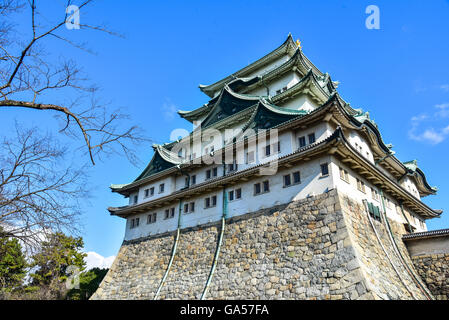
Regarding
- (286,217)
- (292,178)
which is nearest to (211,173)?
(292,178)

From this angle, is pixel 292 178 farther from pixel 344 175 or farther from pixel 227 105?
pixel 227 105

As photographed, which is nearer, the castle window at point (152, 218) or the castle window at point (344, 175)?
the castle window at point (344, 175)

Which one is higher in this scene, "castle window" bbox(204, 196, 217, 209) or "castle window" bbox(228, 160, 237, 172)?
"castle window" bbox(228, 160, 237, 172)

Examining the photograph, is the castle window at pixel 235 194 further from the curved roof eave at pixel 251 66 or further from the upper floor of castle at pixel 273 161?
the curved roof eave at pixel 251 66

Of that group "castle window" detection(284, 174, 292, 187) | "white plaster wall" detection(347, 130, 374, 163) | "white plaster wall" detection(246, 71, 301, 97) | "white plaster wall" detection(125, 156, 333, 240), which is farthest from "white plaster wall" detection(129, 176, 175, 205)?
"white plaster wall" detection(347, 130, 374, 163)

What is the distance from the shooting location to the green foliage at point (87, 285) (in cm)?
2927

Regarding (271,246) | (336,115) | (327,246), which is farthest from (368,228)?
(336,115)

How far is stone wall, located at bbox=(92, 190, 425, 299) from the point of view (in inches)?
549

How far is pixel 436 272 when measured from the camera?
59.8 ft

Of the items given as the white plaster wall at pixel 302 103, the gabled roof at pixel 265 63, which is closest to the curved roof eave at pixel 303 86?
the white plaster wall at pixel 302 103

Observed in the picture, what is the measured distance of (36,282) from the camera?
3225 centimetres

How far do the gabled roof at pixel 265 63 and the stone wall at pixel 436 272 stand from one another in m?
17.4

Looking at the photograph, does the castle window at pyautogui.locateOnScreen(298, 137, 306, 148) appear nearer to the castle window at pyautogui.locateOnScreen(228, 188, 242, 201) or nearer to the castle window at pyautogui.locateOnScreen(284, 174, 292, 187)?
the castle window at pyautogui.locateOnScreen(284, 174, 292, 187)

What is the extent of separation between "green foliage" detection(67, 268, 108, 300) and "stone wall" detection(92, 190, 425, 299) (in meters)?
9.45
